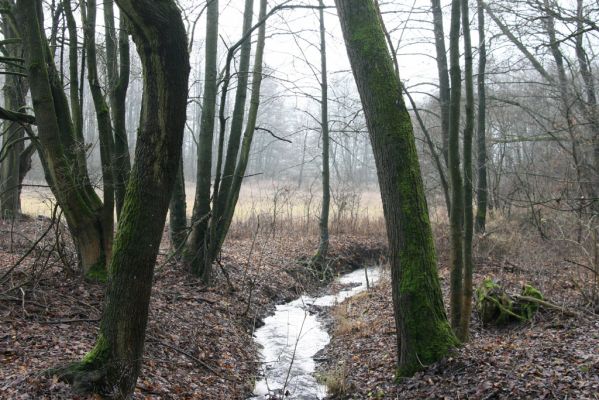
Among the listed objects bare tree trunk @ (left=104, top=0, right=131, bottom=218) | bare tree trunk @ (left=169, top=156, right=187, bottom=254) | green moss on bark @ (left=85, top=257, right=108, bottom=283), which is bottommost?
green moss on bark @ (left=85, top=257, right=108, bottom=283)

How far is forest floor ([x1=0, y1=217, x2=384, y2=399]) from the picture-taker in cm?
484

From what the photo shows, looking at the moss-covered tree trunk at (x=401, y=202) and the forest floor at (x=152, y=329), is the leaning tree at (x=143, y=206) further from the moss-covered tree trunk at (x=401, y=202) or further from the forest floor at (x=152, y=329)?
the moss-covered tree trunk at (x=401, y=202)

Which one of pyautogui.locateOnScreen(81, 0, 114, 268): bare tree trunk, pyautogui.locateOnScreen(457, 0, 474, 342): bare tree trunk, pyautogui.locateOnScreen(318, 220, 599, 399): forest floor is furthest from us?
pyautogui.locateOnScreen(81, 0, 114, 268): bare tree trunk

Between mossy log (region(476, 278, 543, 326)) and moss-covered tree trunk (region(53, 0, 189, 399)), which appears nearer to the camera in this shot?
moss-covered tree trunk (region(53, 0, 189, 399))

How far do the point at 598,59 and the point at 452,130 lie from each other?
9588 millimetres

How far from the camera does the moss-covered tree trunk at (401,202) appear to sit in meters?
5.50

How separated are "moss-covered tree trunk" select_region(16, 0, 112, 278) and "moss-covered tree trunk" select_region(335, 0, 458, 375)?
3856 millimetres

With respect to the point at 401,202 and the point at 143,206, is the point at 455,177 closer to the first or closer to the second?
the point at 401,202

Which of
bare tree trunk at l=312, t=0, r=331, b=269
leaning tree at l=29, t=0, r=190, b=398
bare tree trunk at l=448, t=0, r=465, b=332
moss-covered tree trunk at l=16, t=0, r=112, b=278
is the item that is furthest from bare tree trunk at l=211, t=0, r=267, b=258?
leaning tree at l=29, t=0, r=190, b=398

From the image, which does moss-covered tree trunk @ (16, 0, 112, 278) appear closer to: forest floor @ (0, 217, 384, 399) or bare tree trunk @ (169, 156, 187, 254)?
forest floor @ (0, 217, 384, 399)

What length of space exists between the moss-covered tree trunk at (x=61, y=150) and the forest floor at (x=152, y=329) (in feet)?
1.47

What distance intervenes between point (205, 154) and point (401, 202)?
626 centimetres

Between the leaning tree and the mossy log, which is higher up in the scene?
the leaning tree

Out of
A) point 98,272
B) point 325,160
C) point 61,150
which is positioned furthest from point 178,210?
point 325,160
